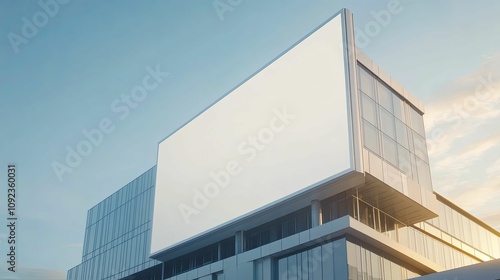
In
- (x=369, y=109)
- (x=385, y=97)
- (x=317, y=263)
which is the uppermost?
(x=385, y=97)

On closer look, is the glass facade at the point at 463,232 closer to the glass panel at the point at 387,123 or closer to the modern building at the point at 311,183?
the modern building at the point at 311,183

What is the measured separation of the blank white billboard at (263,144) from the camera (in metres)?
40.0

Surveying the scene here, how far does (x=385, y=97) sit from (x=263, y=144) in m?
10.0

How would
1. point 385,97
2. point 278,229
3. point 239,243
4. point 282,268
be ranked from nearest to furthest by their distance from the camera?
point 282,268, point 385,97, point 278,229, point 239,243

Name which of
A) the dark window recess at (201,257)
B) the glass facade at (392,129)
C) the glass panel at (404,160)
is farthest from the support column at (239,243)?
the glass panel at (404,160)

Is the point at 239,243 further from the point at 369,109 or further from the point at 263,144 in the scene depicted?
the point at 369,109

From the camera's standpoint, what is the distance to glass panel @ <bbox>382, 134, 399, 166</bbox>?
40.6 metres

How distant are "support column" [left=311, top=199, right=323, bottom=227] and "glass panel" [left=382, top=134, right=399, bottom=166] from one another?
5.80 m

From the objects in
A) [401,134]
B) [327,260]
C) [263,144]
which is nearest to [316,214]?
[327,260]

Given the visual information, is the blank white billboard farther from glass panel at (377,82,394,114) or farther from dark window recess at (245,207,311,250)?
glass panel at (377,82,394,114)

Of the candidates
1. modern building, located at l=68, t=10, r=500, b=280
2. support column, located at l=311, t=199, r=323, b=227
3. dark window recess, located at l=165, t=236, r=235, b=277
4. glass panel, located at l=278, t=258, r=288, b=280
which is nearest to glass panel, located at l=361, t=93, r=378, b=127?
modern building, located at l=68, t=10, r=500, b=280

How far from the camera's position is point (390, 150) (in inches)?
1619

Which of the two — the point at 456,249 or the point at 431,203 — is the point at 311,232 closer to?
the point at 431,203

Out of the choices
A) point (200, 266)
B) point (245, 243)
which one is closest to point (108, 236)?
point (200, 266)
